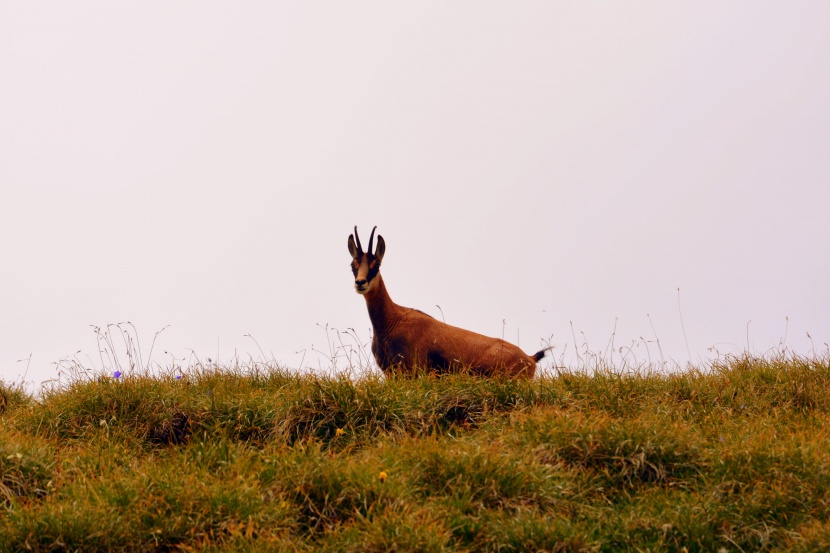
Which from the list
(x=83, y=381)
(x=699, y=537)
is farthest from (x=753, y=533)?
(x=83, y=381)

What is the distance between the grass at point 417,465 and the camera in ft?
19.9

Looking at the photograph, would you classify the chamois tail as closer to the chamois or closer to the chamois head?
the chamois

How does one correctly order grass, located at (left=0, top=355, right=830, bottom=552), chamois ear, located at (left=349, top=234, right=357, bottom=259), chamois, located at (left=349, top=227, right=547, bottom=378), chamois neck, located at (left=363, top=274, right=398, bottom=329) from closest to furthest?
grass, located at (left=0, top=355, right=830, bottom=552) < chamois, located at (left=349, top=227, right=547, bottom=378) < chamois neck, located at (left=363, top=274, right=398, bottom=329) < chamois ear, located at (left=349, top=234, right=357, bottom=259)

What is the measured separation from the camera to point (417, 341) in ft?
35.4

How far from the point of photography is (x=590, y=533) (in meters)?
6.06

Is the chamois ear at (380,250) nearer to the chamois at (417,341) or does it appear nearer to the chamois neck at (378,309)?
the chamois at (417,341)

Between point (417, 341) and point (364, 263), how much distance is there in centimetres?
126

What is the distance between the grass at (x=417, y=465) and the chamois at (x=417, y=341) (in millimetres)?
1318

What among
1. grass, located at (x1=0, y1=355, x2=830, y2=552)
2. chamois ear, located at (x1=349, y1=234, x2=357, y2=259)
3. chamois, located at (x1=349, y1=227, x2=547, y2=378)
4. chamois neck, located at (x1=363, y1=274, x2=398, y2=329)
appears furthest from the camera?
chamois ear, located at (x1=349, y1=234, x2=357, y2=259)

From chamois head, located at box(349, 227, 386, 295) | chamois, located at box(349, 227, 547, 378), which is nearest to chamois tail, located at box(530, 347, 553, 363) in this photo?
chamois, located at box(349, 227, 547, 378)

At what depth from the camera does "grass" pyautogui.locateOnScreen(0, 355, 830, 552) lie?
19.9 ft

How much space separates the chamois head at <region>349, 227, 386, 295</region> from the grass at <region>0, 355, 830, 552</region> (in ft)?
6.65

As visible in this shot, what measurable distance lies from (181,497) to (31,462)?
162 centimetres

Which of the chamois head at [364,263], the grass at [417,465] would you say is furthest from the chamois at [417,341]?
the grass at [417,465]
